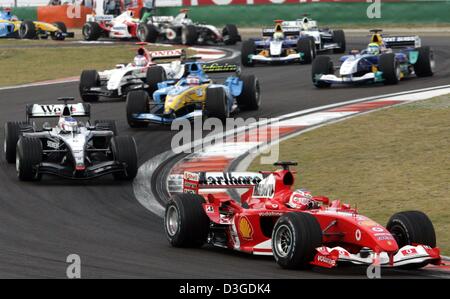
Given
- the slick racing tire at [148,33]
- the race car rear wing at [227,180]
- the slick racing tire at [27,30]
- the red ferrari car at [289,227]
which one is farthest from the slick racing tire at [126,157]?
the slick racing tire at [27,30]

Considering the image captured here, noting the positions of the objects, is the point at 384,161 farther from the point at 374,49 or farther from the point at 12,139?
the point at 374,49

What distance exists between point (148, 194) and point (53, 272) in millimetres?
6121

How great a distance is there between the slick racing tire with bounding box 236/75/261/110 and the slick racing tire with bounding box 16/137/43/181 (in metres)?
8.92

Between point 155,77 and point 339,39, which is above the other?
point 155,77

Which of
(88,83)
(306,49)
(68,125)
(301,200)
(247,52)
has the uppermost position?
(301,200)

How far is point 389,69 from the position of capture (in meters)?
31.8

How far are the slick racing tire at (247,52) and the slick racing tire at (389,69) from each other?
745cm

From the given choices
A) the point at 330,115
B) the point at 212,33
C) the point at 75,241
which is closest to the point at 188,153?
the point at 330,115

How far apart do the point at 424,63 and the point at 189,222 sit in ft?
67.4

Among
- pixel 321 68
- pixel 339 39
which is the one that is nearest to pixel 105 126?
pixel 321 68

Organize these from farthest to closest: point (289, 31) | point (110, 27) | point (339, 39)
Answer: point (110, 27)
point (339, 39)
point (289, 31)

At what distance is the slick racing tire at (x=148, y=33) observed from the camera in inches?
1939

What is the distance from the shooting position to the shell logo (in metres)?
13.7

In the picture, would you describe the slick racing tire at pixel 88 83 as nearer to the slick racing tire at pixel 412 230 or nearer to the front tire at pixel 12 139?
the front tire at pixel 12 139
